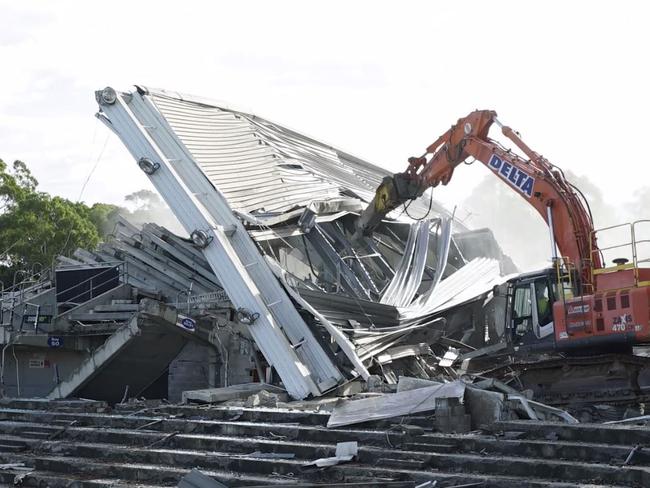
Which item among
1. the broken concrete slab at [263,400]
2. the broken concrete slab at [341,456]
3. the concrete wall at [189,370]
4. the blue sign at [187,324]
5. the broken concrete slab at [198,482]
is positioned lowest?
the broken concrete slab at [198,482]

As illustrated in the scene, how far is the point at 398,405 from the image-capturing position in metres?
13.3

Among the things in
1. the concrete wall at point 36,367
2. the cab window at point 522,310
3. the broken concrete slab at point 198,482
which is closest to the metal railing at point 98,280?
the concrete wall at point 36,367

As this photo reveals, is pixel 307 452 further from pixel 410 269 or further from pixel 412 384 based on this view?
pixel 410 269

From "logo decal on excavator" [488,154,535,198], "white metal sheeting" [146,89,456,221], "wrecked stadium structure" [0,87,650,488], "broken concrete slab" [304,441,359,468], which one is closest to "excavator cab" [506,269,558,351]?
"wrecked stadium structure" [0,87,650,488]

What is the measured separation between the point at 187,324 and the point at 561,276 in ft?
30.6

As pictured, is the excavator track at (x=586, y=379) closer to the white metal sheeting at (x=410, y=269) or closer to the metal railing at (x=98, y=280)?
the white metal sheeting at (x=410, y=269)

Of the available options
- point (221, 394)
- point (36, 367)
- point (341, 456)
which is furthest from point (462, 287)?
point (341, 456)

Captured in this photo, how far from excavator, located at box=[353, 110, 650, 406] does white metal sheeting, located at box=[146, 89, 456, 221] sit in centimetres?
584

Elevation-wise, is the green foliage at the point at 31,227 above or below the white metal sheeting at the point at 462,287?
above

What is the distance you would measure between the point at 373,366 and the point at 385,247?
7.07 metres

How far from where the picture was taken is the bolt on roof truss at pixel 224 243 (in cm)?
1969

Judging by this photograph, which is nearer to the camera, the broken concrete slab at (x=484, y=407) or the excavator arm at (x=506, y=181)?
the broken concrete slab at (x=484, y=407)

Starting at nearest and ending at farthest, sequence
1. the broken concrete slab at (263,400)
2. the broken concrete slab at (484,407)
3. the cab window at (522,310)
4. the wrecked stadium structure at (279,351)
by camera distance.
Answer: the wrecked stadium structure at (279,351)
the broken concrete slab at (484,407)
the broken concrete slab at (263,400)
the cab window at (522,310)

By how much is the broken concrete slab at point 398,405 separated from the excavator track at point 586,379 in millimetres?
3598
